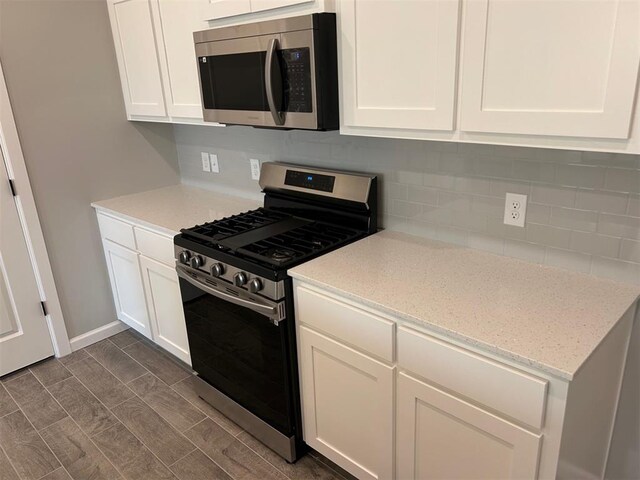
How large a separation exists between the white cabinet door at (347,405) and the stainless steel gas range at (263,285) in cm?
9

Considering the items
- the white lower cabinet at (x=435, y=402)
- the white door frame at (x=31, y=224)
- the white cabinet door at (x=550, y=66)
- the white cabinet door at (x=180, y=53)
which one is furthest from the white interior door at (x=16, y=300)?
the white cabinet door at (x=550, y=66)

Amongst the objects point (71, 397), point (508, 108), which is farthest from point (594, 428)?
point (71, 397)

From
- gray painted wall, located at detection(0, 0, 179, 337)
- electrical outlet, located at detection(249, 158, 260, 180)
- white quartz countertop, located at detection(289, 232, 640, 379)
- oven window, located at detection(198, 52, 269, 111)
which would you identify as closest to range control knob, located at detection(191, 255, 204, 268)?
white quartz countertop, located at detection(289, 232, 640, 379)

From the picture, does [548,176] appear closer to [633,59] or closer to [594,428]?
[633,59]

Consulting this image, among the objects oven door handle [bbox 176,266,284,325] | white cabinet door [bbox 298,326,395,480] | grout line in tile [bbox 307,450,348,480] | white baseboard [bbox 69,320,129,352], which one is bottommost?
grout line in tile [bbox 307,450,348,480]

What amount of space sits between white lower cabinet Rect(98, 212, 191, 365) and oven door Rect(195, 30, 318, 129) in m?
0.75

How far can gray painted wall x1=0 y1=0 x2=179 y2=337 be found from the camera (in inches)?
101

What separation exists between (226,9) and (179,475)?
6.37 ft

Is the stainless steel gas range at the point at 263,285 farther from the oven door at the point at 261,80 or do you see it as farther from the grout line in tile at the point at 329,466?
the oven door at the point at 261,80

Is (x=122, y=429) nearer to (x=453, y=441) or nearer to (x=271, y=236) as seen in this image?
(x=271, y=236)

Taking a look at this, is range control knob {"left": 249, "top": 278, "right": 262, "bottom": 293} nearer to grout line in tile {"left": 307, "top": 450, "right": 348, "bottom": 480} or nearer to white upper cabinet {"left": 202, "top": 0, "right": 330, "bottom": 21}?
grout line in tile {"left": 307, "top": 450, "right": 348, "bottom": 480}

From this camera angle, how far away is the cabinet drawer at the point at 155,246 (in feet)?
8.06

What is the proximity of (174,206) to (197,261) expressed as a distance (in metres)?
0.79

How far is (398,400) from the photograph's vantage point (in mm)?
1589
